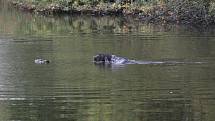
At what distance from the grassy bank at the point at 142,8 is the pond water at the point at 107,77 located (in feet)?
11.6

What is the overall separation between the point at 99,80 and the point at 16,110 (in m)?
4.53

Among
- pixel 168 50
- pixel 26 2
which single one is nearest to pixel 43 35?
pixel 168 50

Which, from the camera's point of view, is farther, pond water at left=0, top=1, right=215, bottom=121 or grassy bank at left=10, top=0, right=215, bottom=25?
grassy bank at left=10, top=0, right=215, bottom=25

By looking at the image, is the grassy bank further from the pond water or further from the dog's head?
the dog's head

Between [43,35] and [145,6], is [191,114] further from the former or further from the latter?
[145,6]

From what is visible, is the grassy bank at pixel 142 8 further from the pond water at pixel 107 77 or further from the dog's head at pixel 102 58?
the dog's head at pixel 102 58

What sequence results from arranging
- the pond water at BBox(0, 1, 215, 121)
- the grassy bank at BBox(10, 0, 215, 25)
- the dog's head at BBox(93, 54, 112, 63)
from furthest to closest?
1. the grassy bank at BBox(10, 0, 215, 25)
2. the dog's head at BBox(93, 54, 112, 63)
3. the pond water at BBox(0, 1, 215, 121)

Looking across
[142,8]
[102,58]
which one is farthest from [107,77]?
[142,8]

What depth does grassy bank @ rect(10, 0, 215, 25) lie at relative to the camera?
37094 mm

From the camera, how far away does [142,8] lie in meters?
42.2

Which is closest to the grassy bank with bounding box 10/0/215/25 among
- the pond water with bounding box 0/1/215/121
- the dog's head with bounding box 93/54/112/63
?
the pond water with bounding box 0/1/215/121

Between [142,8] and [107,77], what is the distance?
23864mm

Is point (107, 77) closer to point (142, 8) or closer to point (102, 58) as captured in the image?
point (102, 58)

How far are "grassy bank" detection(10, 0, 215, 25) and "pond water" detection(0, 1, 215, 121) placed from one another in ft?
11.6
